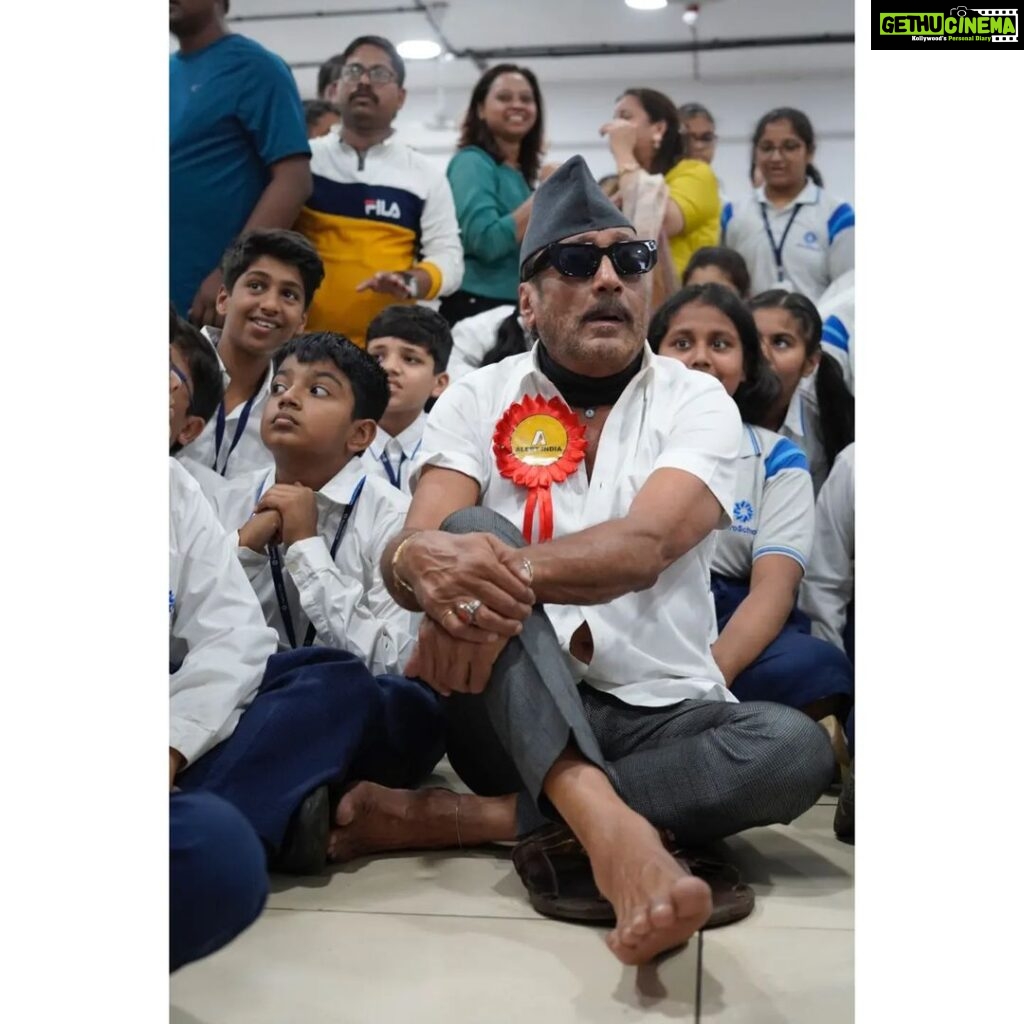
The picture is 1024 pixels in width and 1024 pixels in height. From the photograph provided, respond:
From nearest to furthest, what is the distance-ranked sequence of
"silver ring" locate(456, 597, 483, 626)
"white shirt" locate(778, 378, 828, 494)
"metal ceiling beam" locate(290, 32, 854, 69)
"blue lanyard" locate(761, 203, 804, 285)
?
"silver ring" locate(456, 597, 483, 626), "metal ceiling beam" locate(290, 32, 854, 69), "white shirt" locate(778, 378, 828, 494), "blue lanyard" locate(761, 203, 804, 285)

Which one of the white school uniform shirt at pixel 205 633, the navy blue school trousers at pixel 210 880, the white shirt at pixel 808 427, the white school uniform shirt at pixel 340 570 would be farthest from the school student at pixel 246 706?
the white shirt at pixel 808 427

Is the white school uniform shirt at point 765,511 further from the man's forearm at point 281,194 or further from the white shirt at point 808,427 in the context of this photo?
the man's forearm at point 281,194

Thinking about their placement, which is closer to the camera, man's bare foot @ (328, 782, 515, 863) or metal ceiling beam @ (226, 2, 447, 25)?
man's bare foot @ (328, 782, 515, 863)

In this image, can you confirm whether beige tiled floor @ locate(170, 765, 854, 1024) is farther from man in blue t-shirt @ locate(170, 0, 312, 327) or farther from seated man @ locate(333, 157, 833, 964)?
man in blue t-shirt @ locate(170, 0, 312, 327)

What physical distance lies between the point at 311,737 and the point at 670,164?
62.0 inches

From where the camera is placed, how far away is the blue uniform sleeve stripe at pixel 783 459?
2088mm

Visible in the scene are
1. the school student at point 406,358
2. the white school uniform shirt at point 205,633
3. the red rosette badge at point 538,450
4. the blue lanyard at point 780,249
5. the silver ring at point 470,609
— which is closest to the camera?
the silver ring at point 470,609

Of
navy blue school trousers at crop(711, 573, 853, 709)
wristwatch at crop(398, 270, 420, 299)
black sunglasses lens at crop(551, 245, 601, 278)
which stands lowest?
navy blue school trousers at crop(711, 573, 853, 709)

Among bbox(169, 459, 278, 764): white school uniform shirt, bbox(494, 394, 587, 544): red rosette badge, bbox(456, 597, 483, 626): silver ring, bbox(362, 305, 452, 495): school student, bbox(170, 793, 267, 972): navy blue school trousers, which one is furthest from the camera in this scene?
bbox(362, 305, 452, 495): school student

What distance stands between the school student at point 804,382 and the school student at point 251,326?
0.85 m

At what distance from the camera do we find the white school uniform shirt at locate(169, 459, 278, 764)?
1507mm

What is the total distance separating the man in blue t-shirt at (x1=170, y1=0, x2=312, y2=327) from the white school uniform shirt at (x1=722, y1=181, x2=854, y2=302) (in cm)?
107

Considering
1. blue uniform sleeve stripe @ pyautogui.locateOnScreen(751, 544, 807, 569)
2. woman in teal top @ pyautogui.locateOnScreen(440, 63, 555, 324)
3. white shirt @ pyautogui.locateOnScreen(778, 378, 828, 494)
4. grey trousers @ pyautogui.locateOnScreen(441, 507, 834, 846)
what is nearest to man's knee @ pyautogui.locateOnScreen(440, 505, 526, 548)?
grey trousers @ pyautogui.locateOnScreen(441, 507, 834, 846)

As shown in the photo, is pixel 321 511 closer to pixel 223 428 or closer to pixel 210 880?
pixel 223 428
